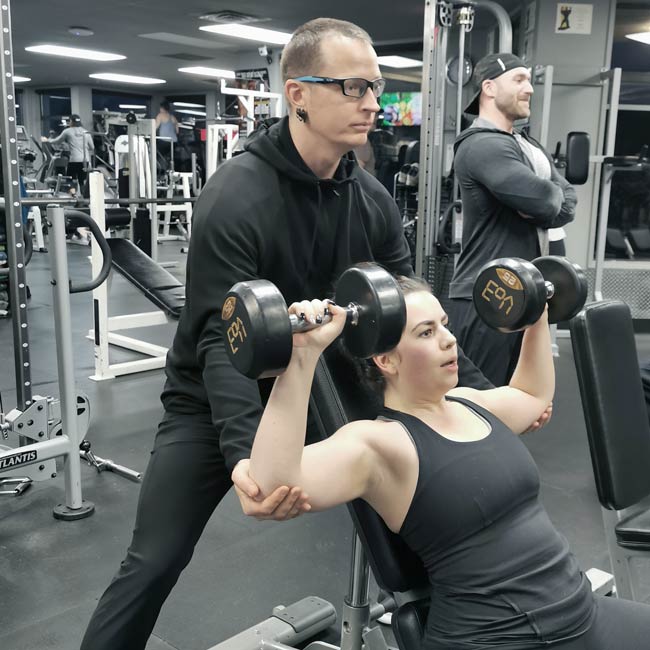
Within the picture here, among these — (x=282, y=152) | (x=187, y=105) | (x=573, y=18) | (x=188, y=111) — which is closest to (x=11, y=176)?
(x=282, y=152)

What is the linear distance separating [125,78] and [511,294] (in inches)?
552

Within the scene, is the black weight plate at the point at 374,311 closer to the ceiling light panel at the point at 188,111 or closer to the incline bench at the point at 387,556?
the incline bench at the point at 387,556

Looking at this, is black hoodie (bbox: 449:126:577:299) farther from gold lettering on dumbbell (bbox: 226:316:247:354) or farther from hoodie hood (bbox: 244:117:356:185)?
gold lettering on dumbbell (bbox: 226:316:247:354)

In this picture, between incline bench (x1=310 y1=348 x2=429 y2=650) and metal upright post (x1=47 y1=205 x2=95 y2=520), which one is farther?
metal upright post (x1=47 y1=205 x2=95 y2=520)

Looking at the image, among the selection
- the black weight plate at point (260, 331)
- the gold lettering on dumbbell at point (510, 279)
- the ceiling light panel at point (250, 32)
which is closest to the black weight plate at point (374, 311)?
the black weight plate at point (260, 331)

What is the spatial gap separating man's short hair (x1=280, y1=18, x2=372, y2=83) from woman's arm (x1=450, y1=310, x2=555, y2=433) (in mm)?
611

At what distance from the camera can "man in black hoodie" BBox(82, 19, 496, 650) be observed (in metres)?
1.26

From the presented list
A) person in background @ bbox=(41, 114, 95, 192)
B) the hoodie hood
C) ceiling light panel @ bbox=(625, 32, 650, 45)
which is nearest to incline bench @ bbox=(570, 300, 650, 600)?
the hoodie hood

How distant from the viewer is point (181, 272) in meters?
7.76

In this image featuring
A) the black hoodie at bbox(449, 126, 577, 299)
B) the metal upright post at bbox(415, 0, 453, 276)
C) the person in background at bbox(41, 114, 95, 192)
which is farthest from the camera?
the person in background at bbox(41, 114, 95, 192)

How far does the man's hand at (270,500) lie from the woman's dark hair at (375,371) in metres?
0.36

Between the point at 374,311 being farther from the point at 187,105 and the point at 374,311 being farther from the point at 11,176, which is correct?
the point at 187,105

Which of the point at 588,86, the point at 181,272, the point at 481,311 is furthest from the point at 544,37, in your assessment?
the point at 481,311

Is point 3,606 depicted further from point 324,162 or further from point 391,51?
point 391,51
